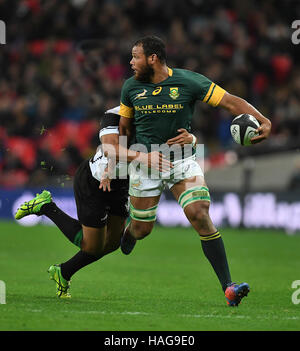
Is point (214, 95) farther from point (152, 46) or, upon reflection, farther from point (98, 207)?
point (98, 207)

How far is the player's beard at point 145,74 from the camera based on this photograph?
7.35m

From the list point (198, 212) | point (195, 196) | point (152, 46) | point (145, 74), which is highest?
point (152, 46)

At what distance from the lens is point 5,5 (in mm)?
20719

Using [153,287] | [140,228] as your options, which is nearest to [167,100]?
[140,228]

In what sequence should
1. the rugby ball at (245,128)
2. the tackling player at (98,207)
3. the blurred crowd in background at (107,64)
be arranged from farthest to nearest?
1. the blurred crowd in background at (107,64)
2. the tackling player at (98,207)
3. the rugby ball at (245,128)

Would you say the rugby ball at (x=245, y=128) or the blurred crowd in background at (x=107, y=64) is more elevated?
the blurred crowd in background at (x=107, y=64)

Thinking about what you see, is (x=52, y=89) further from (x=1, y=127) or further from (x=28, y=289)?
(x=28, y=289)

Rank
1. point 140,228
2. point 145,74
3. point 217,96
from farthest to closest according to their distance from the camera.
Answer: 1. point 140,228
2. point 145,74
3. point 217,96

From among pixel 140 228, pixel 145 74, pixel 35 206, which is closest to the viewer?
pixel 145 74

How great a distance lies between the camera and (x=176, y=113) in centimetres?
735

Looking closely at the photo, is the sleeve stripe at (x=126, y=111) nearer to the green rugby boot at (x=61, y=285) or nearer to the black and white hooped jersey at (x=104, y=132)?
the black and white hooped jersey at (x=104, y=132)

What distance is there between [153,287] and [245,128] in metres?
2.39

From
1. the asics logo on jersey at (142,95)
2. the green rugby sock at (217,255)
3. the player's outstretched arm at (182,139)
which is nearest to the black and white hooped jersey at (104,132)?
the asics logo on jersey at (142,95)
